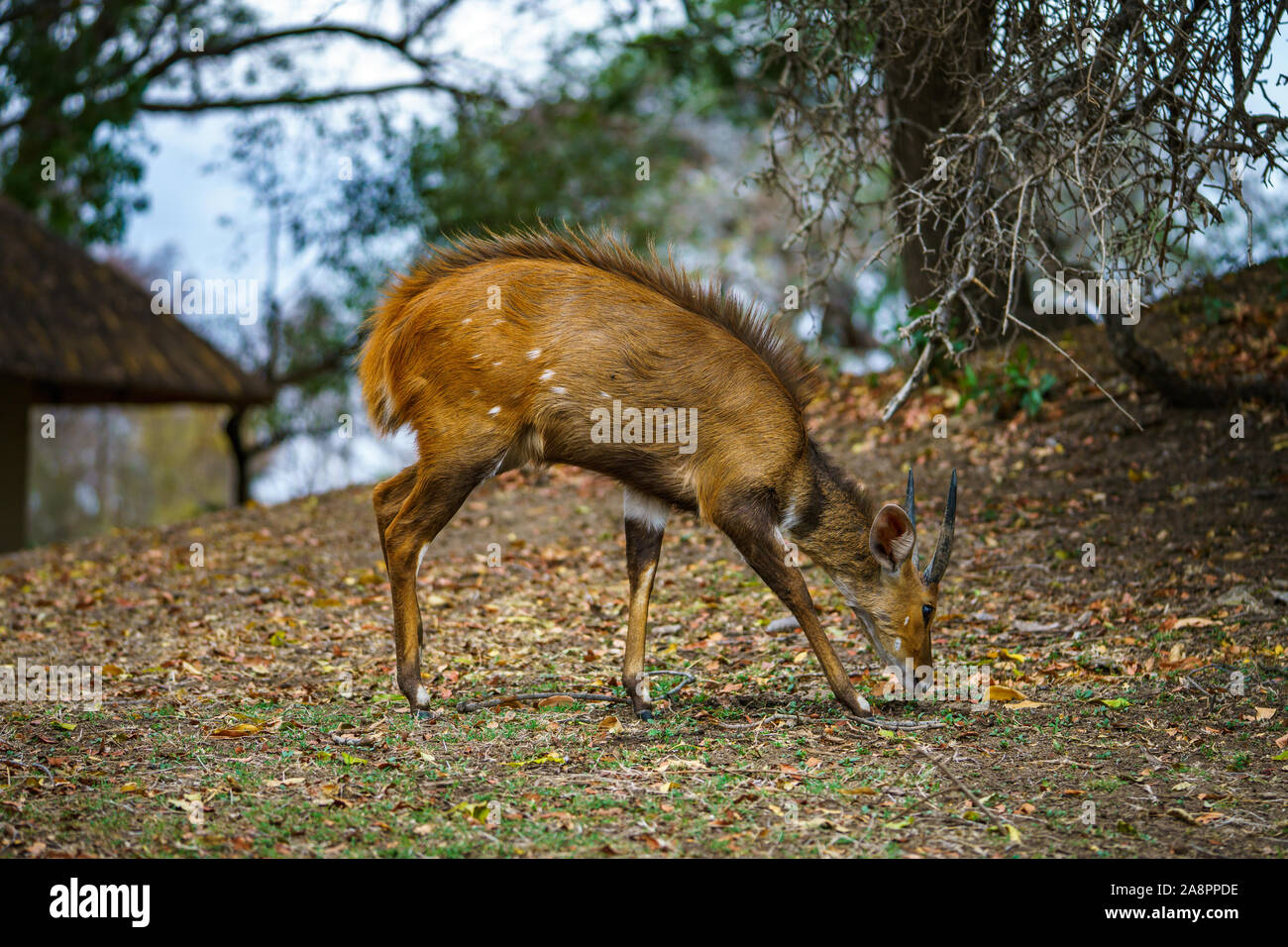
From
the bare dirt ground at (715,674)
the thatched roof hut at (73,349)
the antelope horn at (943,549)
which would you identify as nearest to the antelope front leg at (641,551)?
the bare dirt ground at (715,674)

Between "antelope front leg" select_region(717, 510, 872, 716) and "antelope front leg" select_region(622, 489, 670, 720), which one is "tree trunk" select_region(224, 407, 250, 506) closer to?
"antelope front leg" select_region(622, 489, 670, 720)

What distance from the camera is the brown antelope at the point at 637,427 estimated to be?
523cm

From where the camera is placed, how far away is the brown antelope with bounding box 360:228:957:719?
5234 millimetres

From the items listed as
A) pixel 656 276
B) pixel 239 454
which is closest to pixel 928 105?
pixel 656 276

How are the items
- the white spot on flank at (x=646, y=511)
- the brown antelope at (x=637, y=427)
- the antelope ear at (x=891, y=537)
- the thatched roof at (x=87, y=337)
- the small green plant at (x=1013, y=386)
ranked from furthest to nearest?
the thatched roof at (x=87, y=337) < the small green plant at (x=1013, y=386) < the white spot on flank at (x=646, y=511) < the antelope ear at (x=891, y=537) < the brown antelope at (x=637, y=427)

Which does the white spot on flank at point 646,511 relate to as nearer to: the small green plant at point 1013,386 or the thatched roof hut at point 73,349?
the small green plant at point 1013,386

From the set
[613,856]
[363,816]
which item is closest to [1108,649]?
[613,856]

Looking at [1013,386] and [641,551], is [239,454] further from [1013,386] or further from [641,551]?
[641,551]

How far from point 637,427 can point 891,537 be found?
52.6 inches

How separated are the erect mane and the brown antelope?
12 millimetres

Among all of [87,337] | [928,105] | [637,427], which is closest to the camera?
[637,427]

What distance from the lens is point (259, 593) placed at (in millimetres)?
8297

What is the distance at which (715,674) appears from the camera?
6.22 m

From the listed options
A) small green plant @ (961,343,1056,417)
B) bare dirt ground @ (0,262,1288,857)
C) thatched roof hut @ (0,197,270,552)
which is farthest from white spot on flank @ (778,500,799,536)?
thatched roof hut @ (0,197,270,552)
